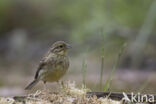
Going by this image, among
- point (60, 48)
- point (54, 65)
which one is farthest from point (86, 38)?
point (54, 65)

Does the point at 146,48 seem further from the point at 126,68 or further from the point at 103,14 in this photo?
the point at 103,14

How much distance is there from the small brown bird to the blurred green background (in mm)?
1910

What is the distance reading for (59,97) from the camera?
5473 mm

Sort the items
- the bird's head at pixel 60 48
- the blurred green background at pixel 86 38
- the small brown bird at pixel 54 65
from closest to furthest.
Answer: the small brown bird at pixel 54 65 < the bird's head at pixel 60 48 < the blurred green background at pixel 86 38

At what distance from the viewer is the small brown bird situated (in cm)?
723

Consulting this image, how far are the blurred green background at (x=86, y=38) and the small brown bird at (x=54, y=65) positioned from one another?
1910 millimetres

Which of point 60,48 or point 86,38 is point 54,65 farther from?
point 86,38

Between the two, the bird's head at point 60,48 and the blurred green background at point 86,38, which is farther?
the blurred green background at point 86,38

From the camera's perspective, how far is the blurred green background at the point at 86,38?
1164 centimetres

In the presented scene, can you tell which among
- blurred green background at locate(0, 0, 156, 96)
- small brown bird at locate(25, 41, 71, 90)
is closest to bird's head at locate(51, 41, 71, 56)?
small brown bird at locate(25, 41, 71, 90)

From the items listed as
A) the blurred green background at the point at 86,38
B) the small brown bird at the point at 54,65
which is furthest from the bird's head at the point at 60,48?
the blurred green background at the point at 86,38

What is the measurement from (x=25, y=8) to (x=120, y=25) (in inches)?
219

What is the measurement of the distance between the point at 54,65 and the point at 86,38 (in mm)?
5769

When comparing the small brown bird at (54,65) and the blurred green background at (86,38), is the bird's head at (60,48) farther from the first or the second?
the blurred green background at (86,38)
